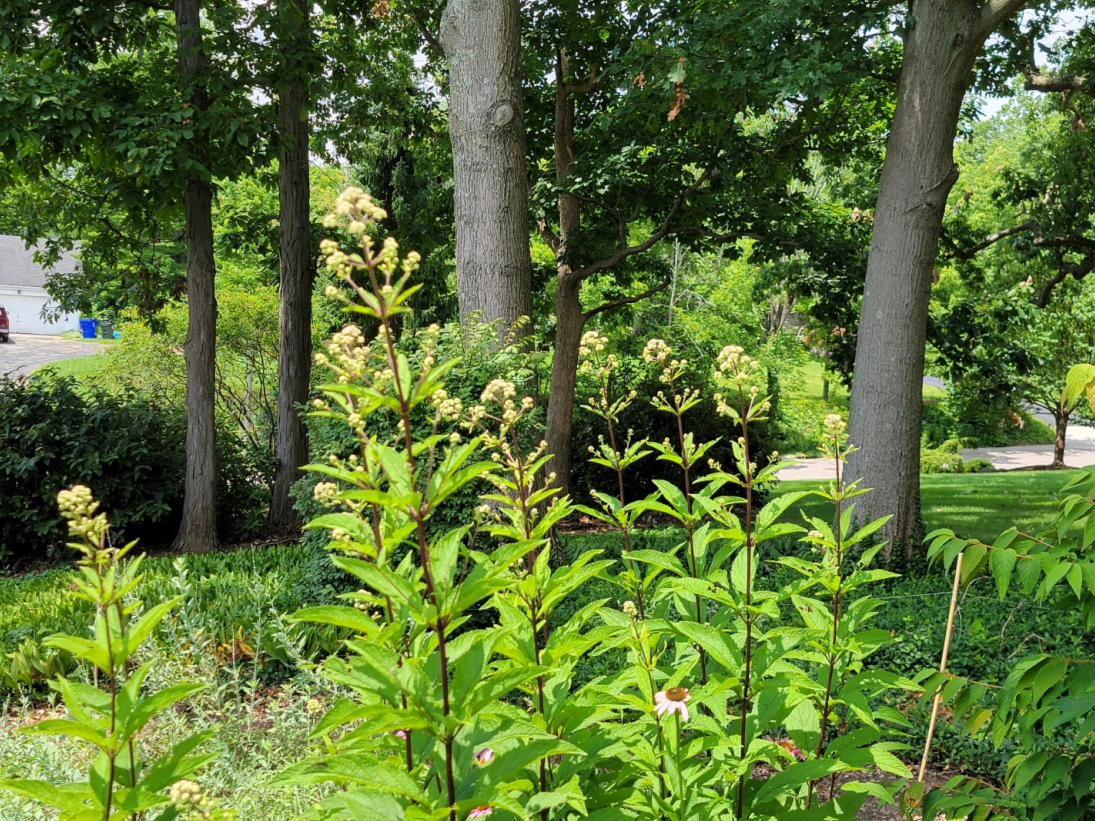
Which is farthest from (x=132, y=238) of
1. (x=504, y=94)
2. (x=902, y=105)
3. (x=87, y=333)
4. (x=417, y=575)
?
(x=87, y=333)

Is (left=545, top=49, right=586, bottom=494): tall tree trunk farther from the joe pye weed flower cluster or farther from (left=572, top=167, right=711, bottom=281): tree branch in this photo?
the joe pye weed flower cluster

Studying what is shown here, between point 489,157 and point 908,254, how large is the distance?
3472 mm

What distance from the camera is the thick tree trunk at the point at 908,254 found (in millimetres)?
6414

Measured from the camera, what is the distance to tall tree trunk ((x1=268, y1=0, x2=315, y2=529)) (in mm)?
9656

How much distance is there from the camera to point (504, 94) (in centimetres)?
574

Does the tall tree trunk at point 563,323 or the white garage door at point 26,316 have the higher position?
the white garage door at point 26,316

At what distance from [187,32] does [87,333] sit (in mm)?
40519

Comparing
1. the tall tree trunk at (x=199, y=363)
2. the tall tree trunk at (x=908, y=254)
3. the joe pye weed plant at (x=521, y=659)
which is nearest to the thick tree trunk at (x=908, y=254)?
the tall tree trunk at (x=908, y=254)

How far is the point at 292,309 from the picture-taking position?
32.1ft

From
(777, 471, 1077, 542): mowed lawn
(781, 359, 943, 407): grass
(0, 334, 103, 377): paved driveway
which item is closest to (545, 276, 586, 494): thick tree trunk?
(777, 471, 1077, 542): mowed lawn

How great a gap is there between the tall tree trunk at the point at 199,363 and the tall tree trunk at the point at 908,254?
6.60 m

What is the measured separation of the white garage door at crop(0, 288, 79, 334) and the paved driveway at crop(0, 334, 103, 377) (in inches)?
101

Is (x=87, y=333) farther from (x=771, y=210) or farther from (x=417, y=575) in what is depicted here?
(x=417, y=575)

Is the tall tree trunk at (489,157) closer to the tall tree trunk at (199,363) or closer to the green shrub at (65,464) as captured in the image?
the tall tree trunk at (199,363)
